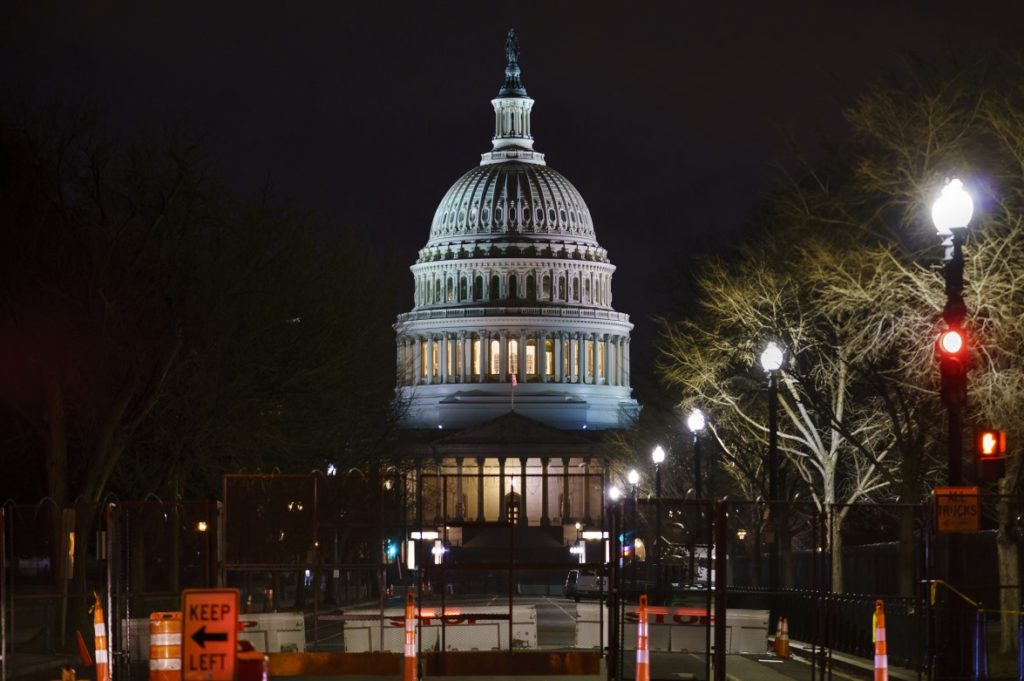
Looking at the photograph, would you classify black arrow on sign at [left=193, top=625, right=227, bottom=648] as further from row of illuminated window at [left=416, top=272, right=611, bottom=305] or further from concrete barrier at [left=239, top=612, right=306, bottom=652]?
row of illuminated window at [left=416, top=272, right=611, bottom=305]

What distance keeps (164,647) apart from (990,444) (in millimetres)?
8783

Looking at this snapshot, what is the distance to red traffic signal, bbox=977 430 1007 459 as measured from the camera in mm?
21562

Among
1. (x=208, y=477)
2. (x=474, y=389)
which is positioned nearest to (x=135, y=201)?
(x=208, y=477)

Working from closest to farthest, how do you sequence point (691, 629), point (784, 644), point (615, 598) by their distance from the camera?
point (615, 598) < point (691, 629) < point (784, 644)

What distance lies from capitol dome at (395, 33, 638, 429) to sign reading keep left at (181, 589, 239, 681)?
17304 cm

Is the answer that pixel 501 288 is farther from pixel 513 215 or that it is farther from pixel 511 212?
pixel 511 212

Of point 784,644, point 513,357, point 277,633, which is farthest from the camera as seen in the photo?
point 513,357

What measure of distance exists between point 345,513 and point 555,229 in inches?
5899

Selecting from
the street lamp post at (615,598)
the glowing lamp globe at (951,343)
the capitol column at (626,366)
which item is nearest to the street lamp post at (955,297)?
the glowing lamp globe at (951,343)

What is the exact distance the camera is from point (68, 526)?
30484 millimetres

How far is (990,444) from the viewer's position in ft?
70.9

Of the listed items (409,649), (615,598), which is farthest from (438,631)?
(409,649)

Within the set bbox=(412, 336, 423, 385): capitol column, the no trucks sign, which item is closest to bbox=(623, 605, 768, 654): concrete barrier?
the no trucks sign

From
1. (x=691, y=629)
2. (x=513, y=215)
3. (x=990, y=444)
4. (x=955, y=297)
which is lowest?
(x=691, y=629)
